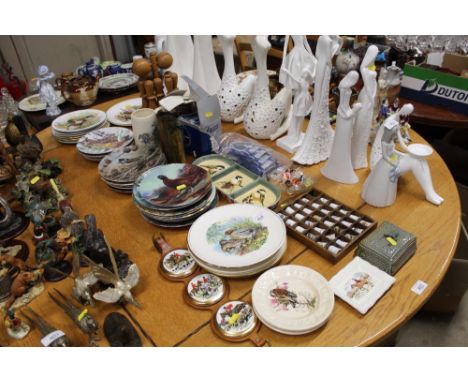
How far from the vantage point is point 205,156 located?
5.09ft

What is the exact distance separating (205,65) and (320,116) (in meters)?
0.75

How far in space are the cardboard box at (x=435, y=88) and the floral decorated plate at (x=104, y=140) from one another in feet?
5.10

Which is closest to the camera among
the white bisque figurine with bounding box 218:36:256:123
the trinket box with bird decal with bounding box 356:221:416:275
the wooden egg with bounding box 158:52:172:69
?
the trinket box with bird decal with bounding box 356:221:416:275

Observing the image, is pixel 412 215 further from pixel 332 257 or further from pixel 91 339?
pixel 91 339

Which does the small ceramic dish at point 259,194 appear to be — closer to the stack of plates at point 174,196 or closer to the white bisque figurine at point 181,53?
the stack of plates at point 174,196

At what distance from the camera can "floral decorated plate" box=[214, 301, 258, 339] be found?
3.02 feet

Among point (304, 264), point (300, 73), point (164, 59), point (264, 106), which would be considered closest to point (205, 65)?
point (164, 59)

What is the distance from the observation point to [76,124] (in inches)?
72.3

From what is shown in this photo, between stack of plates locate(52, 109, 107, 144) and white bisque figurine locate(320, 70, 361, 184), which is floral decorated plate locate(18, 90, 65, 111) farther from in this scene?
white bisque figurine locate(320, 70, 361, 184)

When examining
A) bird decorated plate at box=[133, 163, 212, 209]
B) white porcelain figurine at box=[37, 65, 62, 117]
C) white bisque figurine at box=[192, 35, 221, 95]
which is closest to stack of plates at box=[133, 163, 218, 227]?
bird decorated plate at box=[133, 163, 212, 209]

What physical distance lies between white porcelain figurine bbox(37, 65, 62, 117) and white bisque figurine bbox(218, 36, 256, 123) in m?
0.93

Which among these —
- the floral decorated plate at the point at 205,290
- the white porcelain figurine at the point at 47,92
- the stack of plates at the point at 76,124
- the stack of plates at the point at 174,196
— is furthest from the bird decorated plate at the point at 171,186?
the white porcelain figurine at the point at 47,92

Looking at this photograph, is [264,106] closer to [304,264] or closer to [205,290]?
[304,264]

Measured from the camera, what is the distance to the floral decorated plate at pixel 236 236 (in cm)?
107
